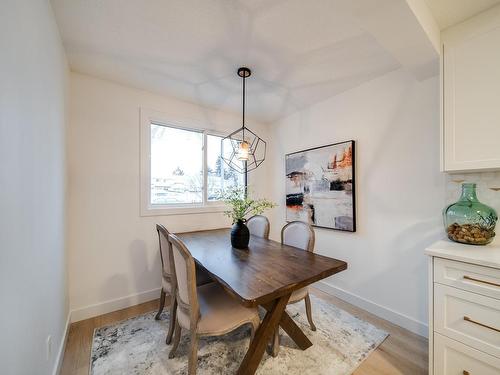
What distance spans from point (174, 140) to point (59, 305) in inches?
78.6

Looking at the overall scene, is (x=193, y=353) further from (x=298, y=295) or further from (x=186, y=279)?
(x=298, y=295)

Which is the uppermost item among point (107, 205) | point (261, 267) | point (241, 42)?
point (241, 42)

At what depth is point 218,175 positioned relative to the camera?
3160 mm

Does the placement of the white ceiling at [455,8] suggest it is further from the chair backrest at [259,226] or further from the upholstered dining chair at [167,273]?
the upholstered dining chair at [167,273]

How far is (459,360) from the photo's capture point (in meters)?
1.25

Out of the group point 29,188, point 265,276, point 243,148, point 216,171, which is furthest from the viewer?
point 216,171

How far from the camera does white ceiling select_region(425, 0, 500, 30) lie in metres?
1.37

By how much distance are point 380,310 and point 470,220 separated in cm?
123

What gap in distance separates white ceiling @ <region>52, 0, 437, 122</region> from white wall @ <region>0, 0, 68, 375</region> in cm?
34

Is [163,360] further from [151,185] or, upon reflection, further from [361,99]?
[361,99]

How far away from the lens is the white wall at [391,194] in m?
1.87

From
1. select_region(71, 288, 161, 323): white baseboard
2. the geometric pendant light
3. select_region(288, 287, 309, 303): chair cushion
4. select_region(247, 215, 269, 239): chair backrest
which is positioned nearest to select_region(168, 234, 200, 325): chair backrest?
select_region(288, 287, 309, 303): chair cushion

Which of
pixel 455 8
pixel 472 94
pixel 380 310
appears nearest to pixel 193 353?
pixel 380 310

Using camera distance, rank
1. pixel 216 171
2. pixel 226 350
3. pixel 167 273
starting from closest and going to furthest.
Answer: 1. pixel 226 350
2. pixel 167 273
3. pixel 216 171
